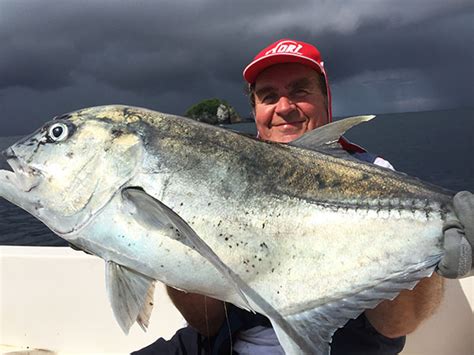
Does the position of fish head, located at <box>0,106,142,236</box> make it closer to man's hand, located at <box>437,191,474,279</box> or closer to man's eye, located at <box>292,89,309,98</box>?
man's hand, located at <box>437,191,474,279</box>

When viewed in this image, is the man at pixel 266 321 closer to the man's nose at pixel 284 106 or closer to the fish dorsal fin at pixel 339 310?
the man's nose at pixel 284 106

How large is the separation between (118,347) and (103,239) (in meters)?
2.74

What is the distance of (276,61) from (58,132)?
75.5 inches

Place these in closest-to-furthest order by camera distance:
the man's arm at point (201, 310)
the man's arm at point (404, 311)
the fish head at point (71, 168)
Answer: the fish head at point (71, 168), the man's arm at point (404, 311), the man's arm at point (201, 310)

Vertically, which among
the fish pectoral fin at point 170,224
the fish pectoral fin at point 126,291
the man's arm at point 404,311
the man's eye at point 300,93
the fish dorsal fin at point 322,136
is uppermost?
the man's eye at point 300,93

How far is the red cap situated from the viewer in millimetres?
3268

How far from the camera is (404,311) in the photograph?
2402 millimetres

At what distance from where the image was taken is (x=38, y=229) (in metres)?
14.6

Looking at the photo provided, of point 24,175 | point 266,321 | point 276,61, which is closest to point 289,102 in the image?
point 276,61

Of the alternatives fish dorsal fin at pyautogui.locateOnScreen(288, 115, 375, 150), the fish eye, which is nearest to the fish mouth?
the fish eye

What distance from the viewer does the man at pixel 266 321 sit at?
5.96 feet

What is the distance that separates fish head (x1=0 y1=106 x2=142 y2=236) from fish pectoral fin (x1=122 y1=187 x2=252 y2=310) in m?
0.11

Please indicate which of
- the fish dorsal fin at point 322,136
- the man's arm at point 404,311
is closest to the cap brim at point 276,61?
the fish dorsal fin at point 322,136

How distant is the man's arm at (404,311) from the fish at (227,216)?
697 mm
